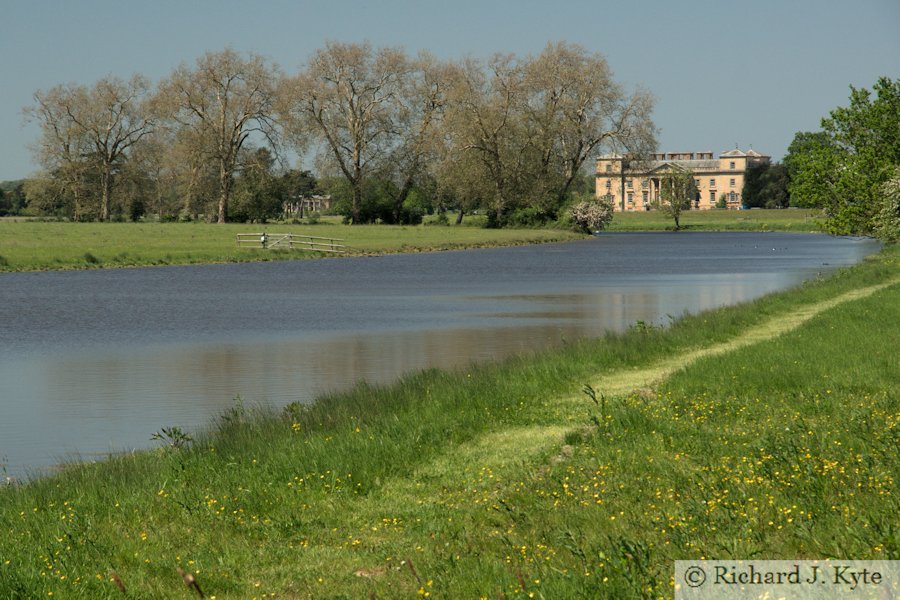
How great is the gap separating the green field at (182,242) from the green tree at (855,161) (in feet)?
71.0

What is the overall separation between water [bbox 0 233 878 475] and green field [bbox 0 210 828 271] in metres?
5.56

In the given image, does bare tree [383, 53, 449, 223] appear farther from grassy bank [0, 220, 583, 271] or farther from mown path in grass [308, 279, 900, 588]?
mown path in grass [308, 279, 900, 588]

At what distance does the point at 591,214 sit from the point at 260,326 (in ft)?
292

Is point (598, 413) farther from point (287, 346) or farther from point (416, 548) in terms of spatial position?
point (287, 346)

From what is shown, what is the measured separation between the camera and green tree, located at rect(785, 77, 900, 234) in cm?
5359

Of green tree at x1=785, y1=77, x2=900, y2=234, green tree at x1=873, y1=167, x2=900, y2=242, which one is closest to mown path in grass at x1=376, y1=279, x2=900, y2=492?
green tree at x1=873, y1=167, x2=900, y2=242

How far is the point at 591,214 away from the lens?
117875mm

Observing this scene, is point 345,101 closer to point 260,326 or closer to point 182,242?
point 182,242

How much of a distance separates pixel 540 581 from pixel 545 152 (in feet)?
362

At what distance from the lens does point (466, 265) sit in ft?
226

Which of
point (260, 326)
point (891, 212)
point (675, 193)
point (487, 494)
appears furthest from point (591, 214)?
point (487, 494)

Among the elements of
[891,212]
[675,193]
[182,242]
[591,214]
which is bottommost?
[182,242]

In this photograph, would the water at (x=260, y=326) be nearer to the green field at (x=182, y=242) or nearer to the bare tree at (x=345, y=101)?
the green field at (x=182, y=242)

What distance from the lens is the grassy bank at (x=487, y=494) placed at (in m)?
7.61
